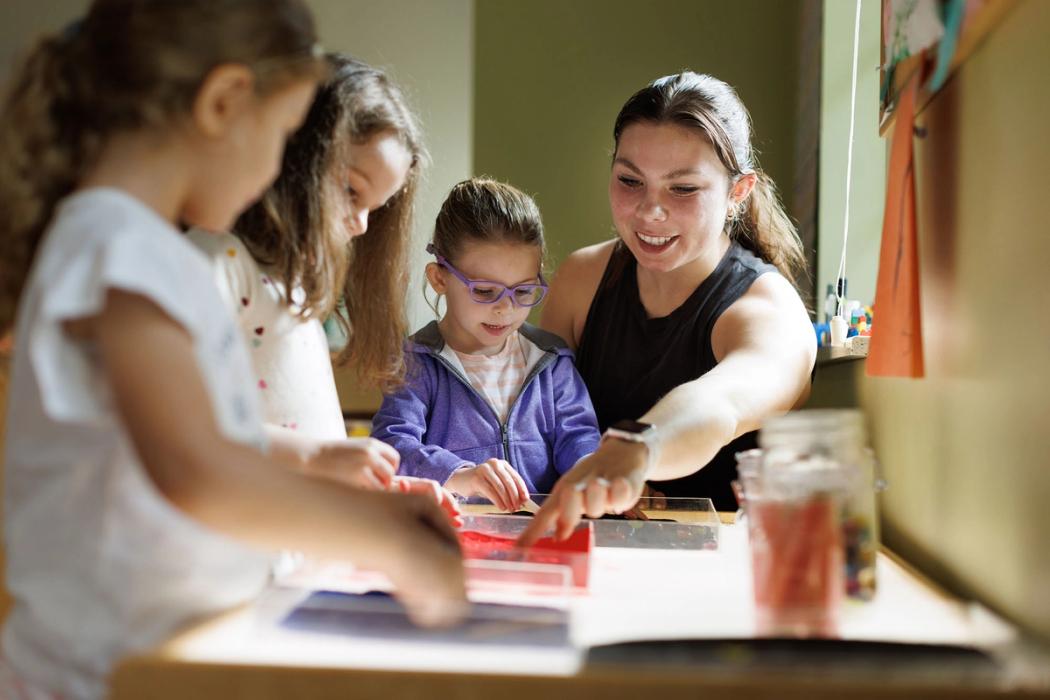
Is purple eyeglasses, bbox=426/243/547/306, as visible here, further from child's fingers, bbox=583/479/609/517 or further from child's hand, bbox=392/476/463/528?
child's fingers, bbox=583/479/609/517

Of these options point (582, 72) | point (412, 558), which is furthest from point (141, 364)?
point (582, 72)

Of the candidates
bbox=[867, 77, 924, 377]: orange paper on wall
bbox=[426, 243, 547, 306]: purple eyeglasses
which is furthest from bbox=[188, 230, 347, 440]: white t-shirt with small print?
bbox=[867, 77, 924, 377]: orange paper on wall

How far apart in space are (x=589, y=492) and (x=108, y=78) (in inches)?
22.7

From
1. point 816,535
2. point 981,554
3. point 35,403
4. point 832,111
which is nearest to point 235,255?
point 35,403

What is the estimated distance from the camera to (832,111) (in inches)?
104

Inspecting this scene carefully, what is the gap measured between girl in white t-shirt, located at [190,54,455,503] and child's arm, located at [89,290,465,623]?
35 centimetres

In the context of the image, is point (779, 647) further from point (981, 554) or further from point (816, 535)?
point (981, 554)

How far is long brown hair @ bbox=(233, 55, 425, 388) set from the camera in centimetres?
118

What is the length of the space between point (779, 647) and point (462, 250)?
4.06ft

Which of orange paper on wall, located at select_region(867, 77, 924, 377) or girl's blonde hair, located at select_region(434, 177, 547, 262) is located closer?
orange paper on wall, located at select_region(867, 77, 924, 377)

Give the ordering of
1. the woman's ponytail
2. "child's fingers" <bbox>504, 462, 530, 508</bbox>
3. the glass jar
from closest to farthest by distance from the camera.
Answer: the glass jar
"child's fingers" <bbox>504, 462, 530, 508</bbox>
the woman's ponytail

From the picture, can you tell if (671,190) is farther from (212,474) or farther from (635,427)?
(212,474)

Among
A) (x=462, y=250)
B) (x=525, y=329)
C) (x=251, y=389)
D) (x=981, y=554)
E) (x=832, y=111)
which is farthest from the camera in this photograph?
(x=832, y=111)

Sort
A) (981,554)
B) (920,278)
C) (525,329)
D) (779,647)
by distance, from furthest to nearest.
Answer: (525,329) → (920,278) → (981,554) → (779,647)
